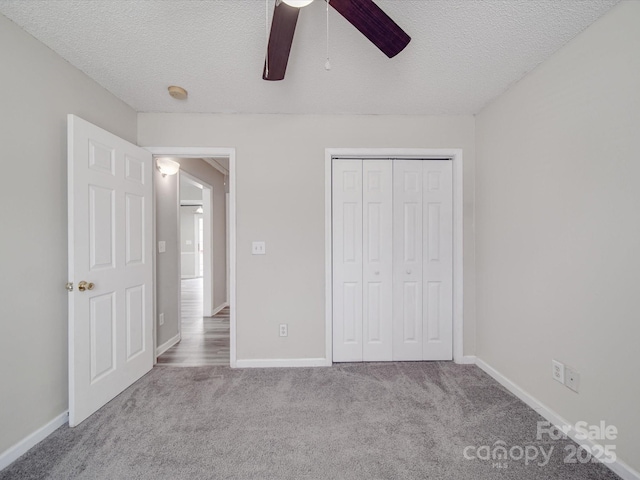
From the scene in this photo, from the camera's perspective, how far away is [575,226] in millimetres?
1562

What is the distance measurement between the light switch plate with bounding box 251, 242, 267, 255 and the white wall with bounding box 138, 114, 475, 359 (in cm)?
4

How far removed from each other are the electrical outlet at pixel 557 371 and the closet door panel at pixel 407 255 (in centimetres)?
100

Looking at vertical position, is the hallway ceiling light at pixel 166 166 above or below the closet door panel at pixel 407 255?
above

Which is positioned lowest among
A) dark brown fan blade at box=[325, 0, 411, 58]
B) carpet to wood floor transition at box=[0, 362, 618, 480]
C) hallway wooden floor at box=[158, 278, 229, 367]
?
hallway wooden floor at box=[158, 278, 229, 367]

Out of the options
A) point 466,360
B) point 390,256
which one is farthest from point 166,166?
point 466,360

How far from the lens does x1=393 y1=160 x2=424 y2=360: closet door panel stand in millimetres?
2527

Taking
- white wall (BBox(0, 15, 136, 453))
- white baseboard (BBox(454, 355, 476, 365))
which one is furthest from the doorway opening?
white baseboard (BBox(454, 355, 476, 365))

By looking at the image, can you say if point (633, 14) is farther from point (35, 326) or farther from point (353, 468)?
point (35, 326)

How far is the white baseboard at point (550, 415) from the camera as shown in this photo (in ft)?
4.27

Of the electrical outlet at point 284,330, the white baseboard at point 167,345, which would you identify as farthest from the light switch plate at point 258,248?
the white baseboard at point 167,345

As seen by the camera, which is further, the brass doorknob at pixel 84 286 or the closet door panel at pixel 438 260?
the closet door panel at pixel 438 260

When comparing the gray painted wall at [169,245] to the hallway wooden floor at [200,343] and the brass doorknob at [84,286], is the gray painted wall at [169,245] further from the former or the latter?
the brass doorknob at [84,286]

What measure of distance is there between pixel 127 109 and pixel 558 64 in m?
3.25

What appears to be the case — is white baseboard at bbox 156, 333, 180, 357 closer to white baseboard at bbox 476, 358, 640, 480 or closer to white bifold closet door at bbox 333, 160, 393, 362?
white bifold closet door at bbox 333, 160, 393, 362
